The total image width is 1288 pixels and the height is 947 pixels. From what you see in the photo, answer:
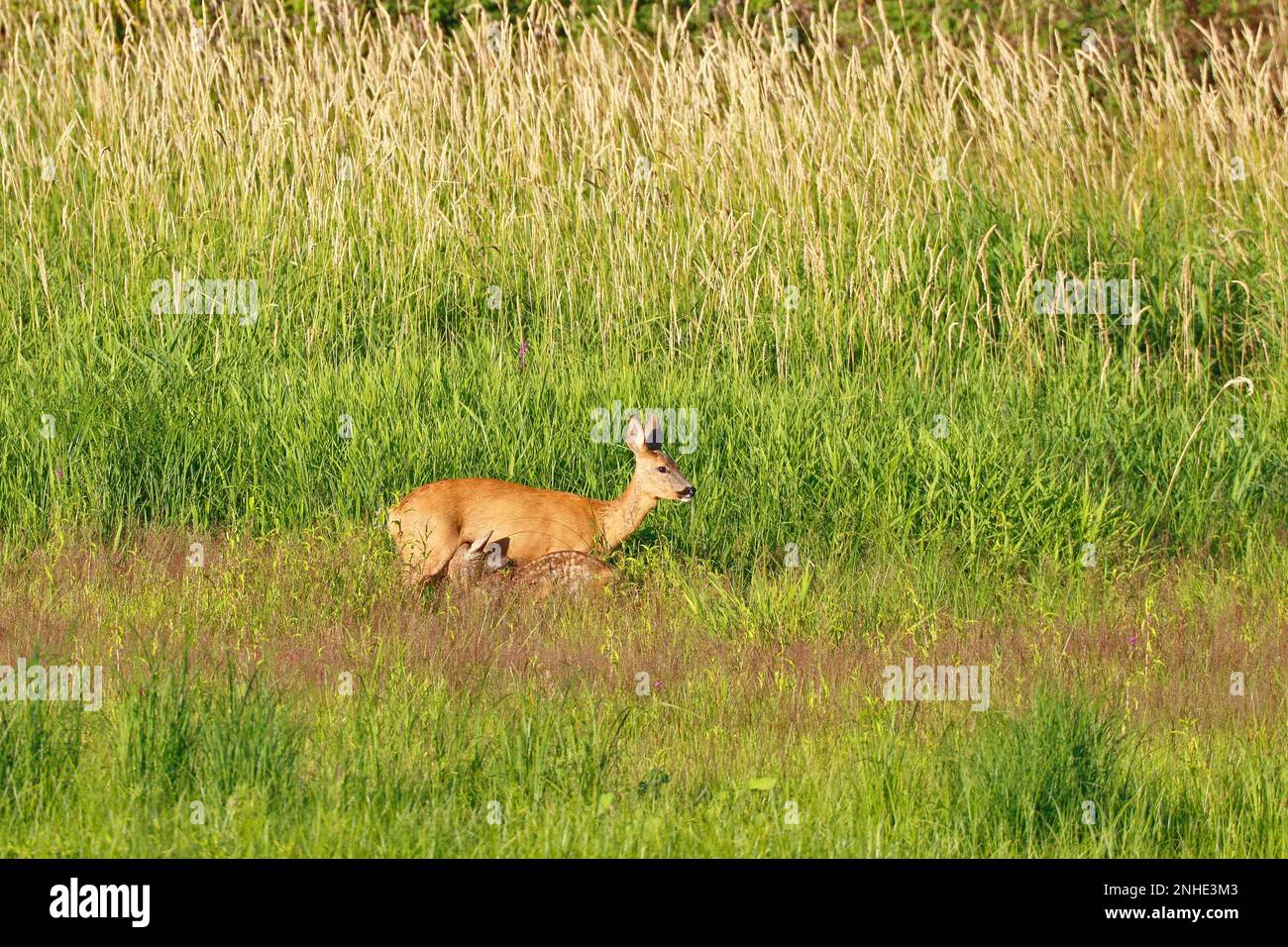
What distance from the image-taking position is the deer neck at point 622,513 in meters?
6.57

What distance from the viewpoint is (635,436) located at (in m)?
6.63

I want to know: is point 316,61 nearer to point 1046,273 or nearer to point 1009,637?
point 1046,273

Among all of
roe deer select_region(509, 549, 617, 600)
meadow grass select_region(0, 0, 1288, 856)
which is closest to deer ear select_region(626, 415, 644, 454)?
meadow grass select_region(0, 0, 1288, 856)

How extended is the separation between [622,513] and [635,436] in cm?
31

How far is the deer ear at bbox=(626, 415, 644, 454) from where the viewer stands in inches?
261

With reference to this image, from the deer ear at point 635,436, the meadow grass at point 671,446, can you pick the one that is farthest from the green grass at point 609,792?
the deer ear at point 635,436

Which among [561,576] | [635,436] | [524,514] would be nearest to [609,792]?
[561,576]

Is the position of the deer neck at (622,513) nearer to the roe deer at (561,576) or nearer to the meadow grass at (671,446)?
the meadow grass at (671,446)

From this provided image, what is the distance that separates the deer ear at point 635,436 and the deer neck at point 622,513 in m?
0.14

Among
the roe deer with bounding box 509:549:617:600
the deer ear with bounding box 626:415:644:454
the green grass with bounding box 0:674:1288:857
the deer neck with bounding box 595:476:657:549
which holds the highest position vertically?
the deer ear with bounding box 626:415:644:454

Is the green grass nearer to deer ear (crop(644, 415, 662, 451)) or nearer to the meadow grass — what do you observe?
the meadow grass

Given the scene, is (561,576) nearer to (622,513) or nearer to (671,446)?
(622,513)

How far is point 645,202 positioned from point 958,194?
1.71 meters

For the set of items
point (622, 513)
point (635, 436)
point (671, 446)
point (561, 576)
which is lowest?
point (561, 576)
